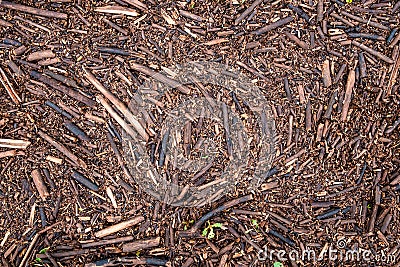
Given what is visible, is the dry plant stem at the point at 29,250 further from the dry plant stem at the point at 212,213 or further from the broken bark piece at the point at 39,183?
the dry plant stem at the point at 212,213

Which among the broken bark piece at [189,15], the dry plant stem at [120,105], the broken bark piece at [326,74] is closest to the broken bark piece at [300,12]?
the broken bark piece at [326,74]

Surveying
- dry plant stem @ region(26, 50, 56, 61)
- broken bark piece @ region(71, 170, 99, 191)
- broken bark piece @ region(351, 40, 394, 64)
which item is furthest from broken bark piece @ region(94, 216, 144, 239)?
broken bark piece @ region(351, 40, 394, 64)

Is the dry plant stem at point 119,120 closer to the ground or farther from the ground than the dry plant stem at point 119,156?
farther from the ground

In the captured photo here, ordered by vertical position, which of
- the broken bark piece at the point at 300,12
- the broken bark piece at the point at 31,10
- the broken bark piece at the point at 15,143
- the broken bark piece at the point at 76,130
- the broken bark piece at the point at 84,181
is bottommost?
the broken bark piece at the point at 84,181

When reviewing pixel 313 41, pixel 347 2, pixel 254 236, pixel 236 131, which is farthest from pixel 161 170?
pixel 347 2

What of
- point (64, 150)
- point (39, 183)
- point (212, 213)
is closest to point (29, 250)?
point (39, 183)

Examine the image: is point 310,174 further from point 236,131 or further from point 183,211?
point 183,211

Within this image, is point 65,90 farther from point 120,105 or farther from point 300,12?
point 300,12
